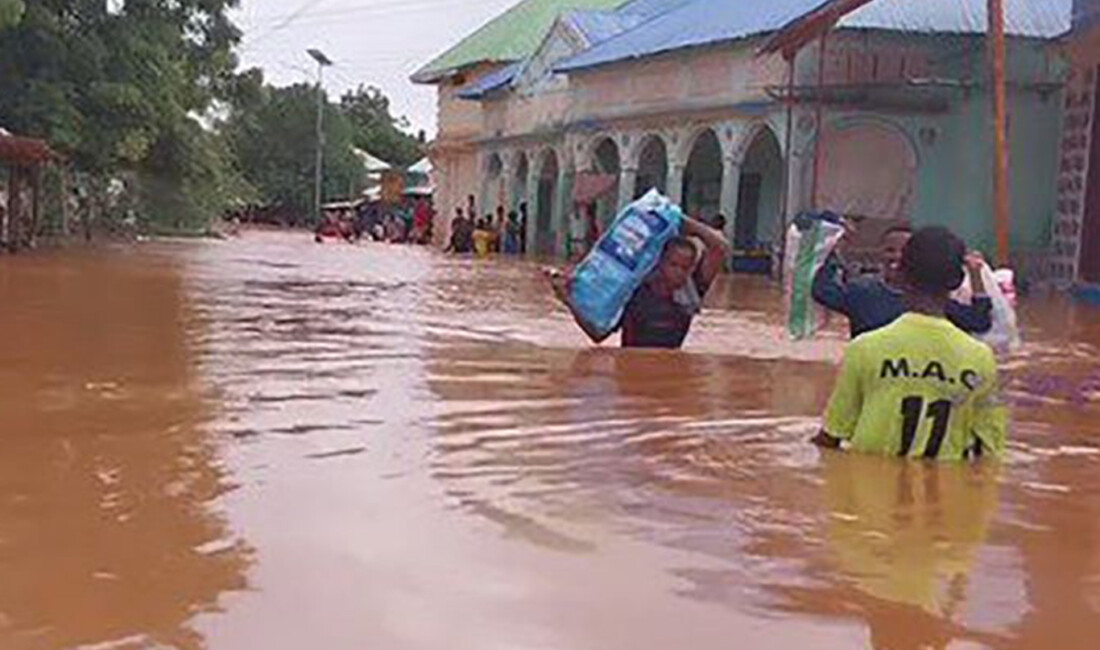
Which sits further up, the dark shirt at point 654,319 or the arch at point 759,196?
the arch at point 759,196

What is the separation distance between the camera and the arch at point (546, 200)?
47.6m

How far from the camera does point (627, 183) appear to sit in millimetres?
39312

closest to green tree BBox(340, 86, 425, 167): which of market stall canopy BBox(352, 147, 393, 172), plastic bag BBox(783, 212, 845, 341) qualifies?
market stall canopy BBox(352, 147, 393, 172)

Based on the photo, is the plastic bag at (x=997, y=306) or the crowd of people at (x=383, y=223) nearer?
the plastic bag at (x=997, y=306)

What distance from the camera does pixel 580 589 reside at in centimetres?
514

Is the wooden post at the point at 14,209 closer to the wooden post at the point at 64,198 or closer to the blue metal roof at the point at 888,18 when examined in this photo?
the wooden post at the point at 64,198

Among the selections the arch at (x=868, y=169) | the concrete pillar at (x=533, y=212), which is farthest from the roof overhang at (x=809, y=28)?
the concrete pillar at (x=533, y=212)

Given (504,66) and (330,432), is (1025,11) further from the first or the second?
(330,432)

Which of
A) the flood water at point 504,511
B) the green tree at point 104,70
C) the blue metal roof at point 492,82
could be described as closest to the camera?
the flood water at point 504,511

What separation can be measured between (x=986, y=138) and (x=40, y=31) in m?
17.3

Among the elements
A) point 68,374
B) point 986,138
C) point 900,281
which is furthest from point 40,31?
point 900,281

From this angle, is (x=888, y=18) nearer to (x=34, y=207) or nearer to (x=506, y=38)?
(x=34, y=207)

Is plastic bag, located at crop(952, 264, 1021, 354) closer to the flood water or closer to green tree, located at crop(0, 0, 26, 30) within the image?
the flood water

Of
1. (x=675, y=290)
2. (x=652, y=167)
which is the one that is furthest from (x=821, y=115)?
(x=675, y=290)
